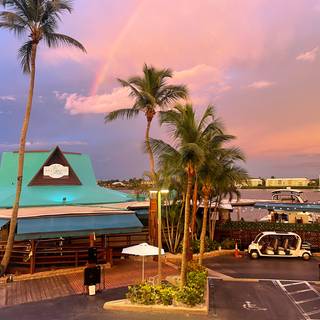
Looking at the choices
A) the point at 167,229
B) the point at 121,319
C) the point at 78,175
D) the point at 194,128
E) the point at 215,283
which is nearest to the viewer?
the point at 121,319

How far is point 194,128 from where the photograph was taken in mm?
15109

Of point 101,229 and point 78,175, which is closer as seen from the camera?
point 101,229

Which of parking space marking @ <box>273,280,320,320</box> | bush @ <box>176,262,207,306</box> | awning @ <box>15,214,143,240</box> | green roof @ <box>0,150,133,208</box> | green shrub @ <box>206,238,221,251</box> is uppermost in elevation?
green roof @ <box>0,150,133,208</box>

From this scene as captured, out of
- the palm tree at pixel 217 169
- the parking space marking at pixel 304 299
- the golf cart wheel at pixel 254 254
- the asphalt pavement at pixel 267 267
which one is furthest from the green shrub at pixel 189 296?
the golf cart wheel at pixel 254 254

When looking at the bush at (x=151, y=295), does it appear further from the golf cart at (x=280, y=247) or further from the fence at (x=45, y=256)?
the golf cart at (x=280, y=247)

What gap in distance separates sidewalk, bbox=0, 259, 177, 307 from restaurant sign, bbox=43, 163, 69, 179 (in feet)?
32.4

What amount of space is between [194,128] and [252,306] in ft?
24.9

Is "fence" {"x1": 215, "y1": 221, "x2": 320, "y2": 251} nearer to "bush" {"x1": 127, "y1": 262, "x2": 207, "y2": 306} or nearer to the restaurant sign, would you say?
the restaurant sign

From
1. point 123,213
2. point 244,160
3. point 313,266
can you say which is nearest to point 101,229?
point 123,213

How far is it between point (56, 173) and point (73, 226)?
31.4 feet

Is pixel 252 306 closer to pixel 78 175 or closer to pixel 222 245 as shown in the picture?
pixel 222 245

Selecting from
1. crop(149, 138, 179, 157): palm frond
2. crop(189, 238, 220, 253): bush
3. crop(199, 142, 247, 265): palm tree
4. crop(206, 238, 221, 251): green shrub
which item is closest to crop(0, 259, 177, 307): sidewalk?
crop(189, 238, 220, 253): bush

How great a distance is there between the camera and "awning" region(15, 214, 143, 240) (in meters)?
19.4

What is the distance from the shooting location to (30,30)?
20.8 m
